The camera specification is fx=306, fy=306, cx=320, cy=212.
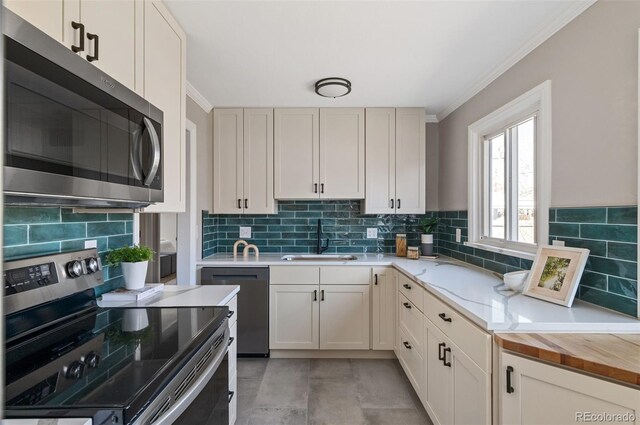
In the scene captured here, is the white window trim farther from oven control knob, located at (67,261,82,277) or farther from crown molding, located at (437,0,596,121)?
oven control knob, located at (67,261,82,277)

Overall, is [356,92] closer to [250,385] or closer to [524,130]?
[524,130]

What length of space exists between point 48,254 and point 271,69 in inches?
66.2

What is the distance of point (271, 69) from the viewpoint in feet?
7.08

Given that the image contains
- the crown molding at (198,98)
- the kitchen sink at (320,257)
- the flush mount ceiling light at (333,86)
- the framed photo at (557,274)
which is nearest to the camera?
the framed photo at (557,274)

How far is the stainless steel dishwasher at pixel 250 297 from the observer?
2650mm

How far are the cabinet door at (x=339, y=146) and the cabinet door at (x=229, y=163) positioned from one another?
2.60 ft

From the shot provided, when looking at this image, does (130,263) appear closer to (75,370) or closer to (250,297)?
(75,370)

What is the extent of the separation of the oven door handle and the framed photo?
148cm

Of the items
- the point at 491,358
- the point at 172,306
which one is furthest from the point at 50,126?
the point at 491,358

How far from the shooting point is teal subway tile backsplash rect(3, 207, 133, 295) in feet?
3.55

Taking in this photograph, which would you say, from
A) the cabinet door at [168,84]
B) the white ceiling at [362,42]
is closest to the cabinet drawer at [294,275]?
the cabinet door at [168,84]

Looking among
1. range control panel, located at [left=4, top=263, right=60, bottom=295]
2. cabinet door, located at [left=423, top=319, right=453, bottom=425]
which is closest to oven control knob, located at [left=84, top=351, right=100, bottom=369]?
range control panel, located at [left=4, top=263, right=60, bottom=295]

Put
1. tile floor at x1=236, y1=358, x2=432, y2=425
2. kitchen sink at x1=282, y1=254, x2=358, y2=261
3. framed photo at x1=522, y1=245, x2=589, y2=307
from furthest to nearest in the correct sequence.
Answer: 1. kitchen sink at x1=282, y1=254, x2=358, y2=261
2. tile floor at x1=236, y1=358, x2=432, y2=425
3. framed photo at x1=522, y1=245, x2=589, y2=307

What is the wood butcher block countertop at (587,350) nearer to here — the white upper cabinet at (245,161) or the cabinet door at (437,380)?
the cabinet door at (437,380)
